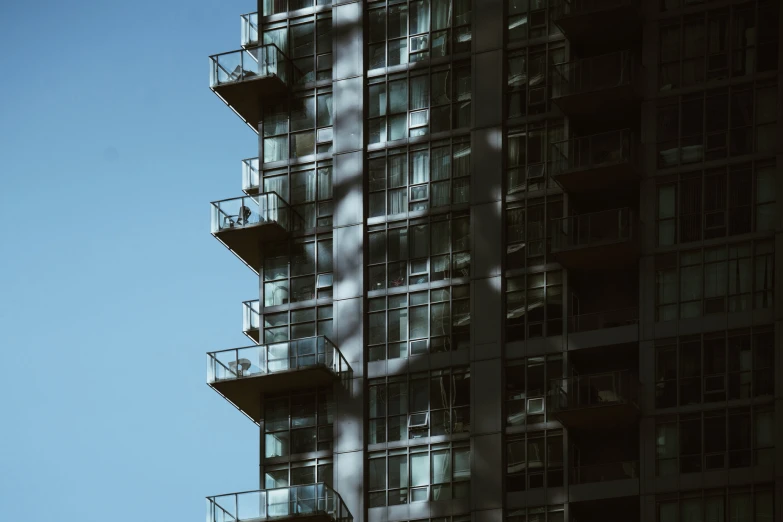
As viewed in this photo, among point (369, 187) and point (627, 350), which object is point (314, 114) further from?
point (627, 350)

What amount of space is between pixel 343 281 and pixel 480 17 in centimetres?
1212

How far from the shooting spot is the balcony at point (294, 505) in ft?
243

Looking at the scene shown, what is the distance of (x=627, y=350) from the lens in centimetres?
7350

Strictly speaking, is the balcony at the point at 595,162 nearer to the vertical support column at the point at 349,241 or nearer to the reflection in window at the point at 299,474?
the vertical support column at the point at 349,241

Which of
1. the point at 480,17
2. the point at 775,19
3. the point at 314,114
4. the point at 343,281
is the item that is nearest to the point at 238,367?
the point at 343,281

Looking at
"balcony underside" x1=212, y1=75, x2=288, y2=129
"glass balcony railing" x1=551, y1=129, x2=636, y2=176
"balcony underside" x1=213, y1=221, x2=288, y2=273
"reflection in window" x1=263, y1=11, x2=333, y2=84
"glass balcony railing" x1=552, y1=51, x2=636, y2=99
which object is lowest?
"balcony underside" x1=213, y1=221, x2=288, y2=273

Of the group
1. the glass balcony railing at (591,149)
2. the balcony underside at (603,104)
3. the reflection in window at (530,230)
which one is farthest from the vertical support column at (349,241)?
the balcony underside at (603,104)

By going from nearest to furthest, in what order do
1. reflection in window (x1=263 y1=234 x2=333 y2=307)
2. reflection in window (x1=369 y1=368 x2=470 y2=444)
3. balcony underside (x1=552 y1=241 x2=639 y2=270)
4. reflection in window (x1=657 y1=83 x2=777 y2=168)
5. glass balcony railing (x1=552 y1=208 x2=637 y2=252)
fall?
reflection in window (x1=657 y1=83 x2=777 y2=168), balcony underside (x1=552 y1=241 x2=639 y2=270), glass balcony railing (x1=552 y1=208 x2=637 y2=252), reflection in window (x1=369 y1=368 x2=470 y2=444), reflection in window (x1=263 y1=234 x2=333 y2=307)

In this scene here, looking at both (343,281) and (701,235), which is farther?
(343,281)

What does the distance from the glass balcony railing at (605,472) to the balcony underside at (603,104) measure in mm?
13895

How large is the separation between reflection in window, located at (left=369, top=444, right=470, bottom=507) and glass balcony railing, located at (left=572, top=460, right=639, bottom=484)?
4.37m

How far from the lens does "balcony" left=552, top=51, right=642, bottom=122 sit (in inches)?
2960

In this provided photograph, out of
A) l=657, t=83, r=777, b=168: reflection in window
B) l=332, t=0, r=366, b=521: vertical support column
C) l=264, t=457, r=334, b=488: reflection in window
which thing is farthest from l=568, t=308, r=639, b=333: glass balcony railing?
l=264, t=457, r=334, b=488: reflection in window

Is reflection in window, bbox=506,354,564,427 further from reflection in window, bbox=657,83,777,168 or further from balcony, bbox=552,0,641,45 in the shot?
balcony, bbox=552,0,641,45
